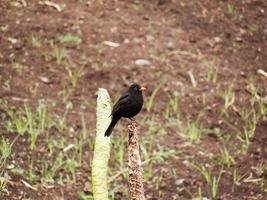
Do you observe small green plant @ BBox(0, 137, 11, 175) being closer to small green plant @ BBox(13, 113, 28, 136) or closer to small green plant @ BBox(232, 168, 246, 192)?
small green plant @ BBox(13, 113, 28, 136)

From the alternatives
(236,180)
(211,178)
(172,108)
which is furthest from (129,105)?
(172,108)

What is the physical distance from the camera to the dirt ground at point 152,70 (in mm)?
5605

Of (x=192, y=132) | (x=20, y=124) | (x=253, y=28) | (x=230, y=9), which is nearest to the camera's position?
(x=20, y=124)

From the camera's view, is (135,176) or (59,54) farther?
(59,54)

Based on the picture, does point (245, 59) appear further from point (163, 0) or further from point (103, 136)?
point (103, 136)

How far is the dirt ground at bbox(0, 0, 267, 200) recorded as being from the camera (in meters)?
5.61

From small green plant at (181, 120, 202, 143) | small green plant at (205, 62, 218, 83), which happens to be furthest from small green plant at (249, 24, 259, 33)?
small green plant at (181, 120, 202, 143)

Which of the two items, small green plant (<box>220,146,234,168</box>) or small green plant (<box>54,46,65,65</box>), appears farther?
small green plant (<box>54,46,65,65</box>)

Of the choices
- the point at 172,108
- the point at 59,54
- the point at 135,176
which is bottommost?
the point at 172,108

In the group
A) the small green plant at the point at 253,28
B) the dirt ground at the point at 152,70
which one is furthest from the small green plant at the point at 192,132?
the small green plant at the point at 253,28

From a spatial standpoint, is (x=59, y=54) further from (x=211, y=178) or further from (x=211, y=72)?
(x=211, y=178)

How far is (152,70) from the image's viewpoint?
23.1 ft

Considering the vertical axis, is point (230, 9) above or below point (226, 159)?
above

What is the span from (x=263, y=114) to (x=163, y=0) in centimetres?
255
